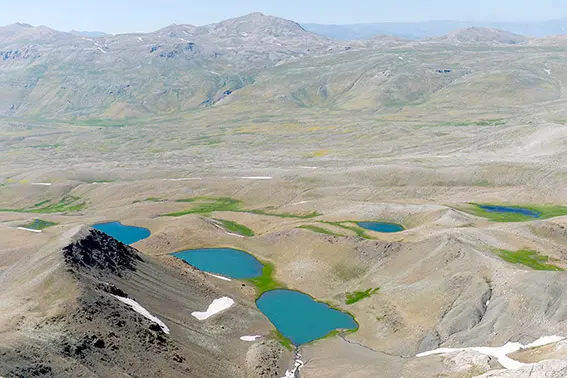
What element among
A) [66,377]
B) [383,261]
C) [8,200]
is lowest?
[8,200]

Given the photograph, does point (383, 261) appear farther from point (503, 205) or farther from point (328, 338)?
point (503, 205)

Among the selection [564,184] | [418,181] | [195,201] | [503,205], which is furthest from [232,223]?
[564,184]

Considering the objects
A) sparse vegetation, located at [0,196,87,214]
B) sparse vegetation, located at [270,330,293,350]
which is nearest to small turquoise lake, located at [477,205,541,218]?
sparse vegetation, located at [270,330,293,350]

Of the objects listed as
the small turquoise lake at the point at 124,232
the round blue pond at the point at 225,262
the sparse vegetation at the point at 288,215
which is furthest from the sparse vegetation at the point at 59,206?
the round blue pond at the point at 225,262

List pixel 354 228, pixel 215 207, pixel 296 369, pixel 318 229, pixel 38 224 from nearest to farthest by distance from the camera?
pixel 296 369 < pixel 318 229 < pixel 354 228 < pixel 38 224 < pixel 215 207

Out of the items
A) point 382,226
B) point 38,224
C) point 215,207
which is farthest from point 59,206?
point 382,226

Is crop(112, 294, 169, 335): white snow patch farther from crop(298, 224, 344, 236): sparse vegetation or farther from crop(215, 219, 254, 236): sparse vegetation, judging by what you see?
crop(215, 219, 254, 236): sparse vegetation

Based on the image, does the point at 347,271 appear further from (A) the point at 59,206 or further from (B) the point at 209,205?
(A) the point at 59,206
